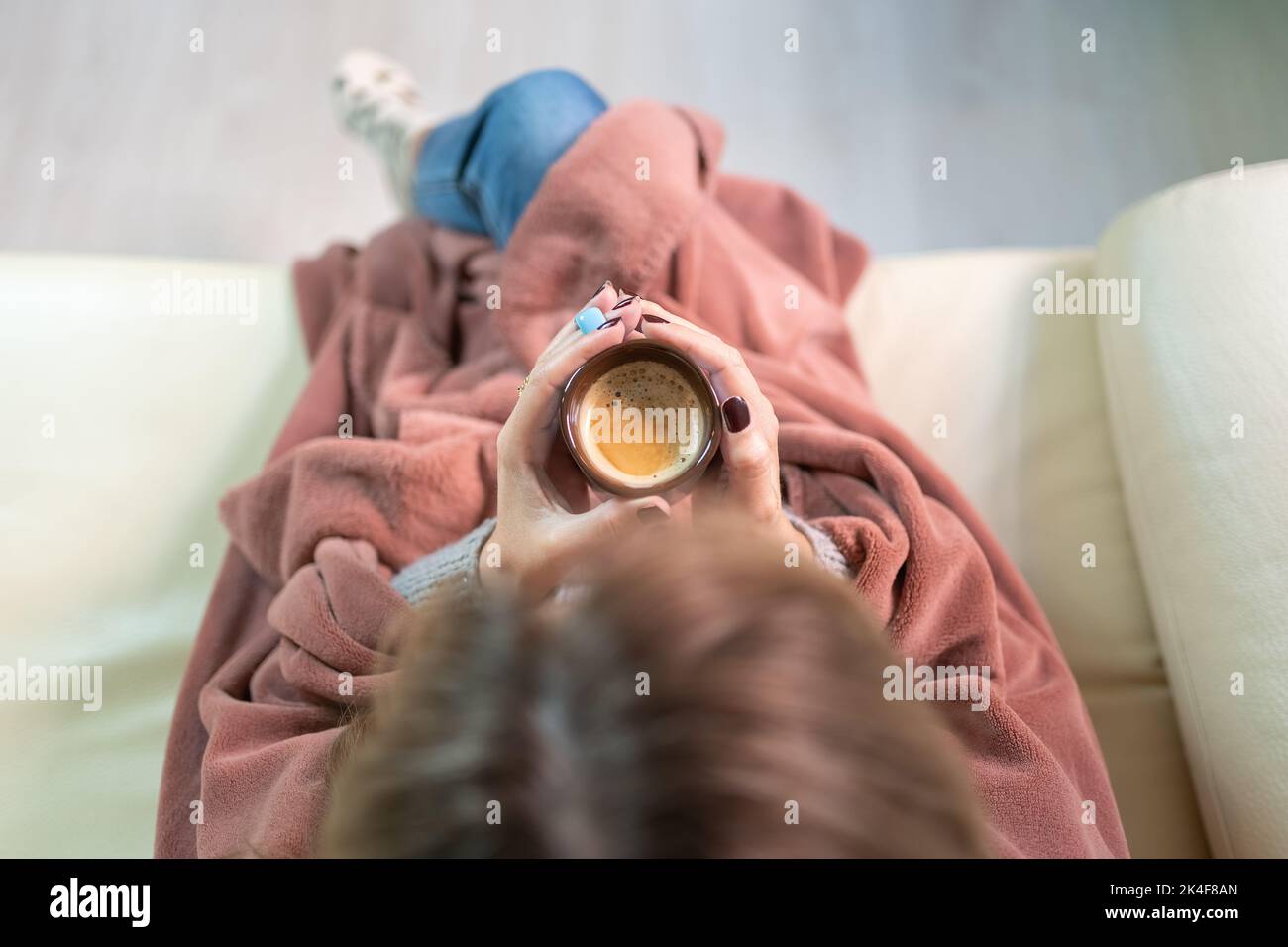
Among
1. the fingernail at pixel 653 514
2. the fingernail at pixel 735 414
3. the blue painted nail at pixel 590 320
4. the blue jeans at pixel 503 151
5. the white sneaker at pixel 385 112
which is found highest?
the white sneaker at pixel 385 112

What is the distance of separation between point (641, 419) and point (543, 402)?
0.23 ft

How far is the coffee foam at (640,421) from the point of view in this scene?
25.6 inches

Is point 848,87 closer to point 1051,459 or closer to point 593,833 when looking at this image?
point 1051,459

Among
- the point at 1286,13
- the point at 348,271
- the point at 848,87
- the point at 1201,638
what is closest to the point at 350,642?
the point at 348,271

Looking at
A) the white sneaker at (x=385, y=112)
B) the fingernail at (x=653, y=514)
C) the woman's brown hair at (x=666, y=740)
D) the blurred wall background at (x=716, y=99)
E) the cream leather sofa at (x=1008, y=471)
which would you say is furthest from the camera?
the blurred wall background at (x=716, y=99)

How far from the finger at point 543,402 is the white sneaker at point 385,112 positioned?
0.65 meters

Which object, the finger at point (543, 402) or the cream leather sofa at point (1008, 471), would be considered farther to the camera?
the cream leather sofa at point (1008, 471)

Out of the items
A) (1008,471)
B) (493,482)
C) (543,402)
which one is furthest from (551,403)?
(1008,471)

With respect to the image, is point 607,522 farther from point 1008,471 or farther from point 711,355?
point 1008,471

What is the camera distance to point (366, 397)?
1017 mm

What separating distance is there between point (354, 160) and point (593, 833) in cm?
162

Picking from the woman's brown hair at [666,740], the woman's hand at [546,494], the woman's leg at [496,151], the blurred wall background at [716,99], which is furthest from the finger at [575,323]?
the blurred wall background at [716,99]

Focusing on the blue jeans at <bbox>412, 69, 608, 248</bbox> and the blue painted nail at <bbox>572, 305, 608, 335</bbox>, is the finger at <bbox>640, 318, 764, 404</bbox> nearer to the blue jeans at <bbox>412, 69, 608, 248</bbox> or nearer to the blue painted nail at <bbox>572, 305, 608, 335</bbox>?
the blue painted nail at <bbox>572, 305, 608, 335</bbox>

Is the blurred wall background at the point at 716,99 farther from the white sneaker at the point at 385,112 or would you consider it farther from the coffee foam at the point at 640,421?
the coffee foam at the point at 640,421
